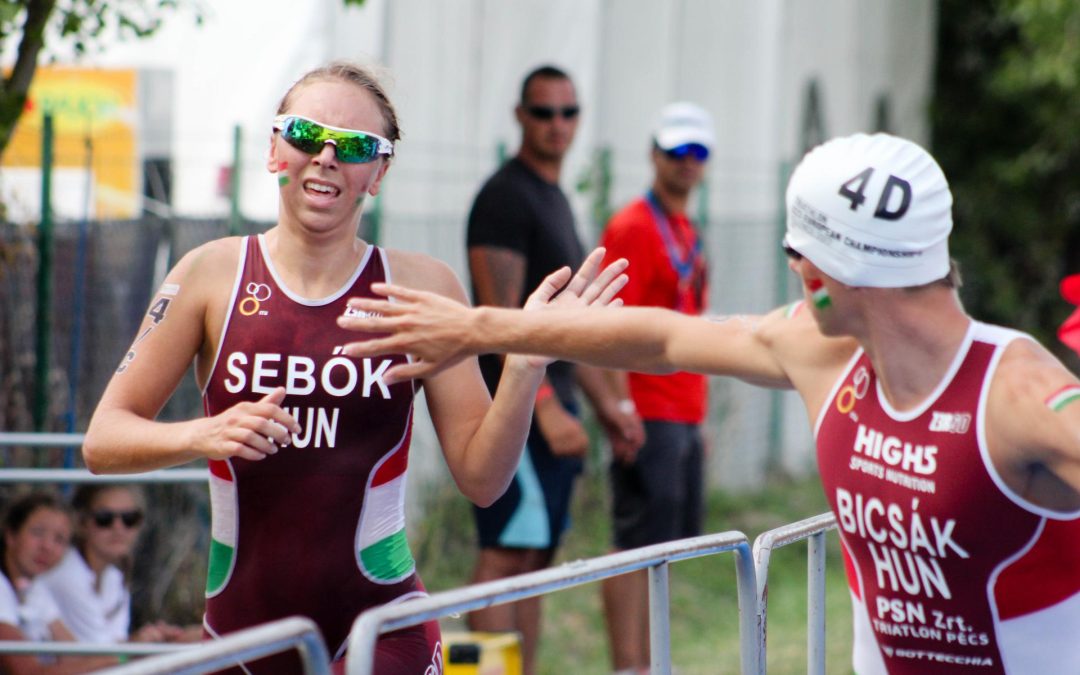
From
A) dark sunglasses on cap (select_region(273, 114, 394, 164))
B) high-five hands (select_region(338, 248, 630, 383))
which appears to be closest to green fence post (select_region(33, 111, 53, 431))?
dark sunglasses on cap (select_region(273, 114, 394, 164))

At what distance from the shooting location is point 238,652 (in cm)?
216

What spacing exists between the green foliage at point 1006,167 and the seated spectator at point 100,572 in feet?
40.1

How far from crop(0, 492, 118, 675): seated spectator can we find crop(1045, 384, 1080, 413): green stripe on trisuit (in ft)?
13.2

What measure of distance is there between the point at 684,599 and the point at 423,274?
228 inches

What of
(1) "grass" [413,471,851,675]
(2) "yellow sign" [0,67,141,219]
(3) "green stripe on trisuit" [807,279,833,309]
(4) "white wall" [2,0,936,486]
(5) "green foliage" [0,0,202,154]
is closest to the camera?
(3) "green stripe on trisuit" [807,279,833,309]

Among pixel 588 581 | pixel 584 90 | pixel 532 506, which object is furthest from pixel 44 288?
pixel 584 90

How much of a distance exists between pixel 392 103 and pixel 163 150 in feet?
20.5

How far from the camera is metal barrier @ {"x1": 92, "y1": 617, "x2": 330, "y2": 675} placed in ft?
6.73

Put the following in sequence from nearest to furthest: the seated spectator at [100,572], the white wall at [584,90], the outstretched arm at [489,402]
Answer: the outstretched arm at [489,402] < the seated spectator at [100,572] < the white wall at [584,90]

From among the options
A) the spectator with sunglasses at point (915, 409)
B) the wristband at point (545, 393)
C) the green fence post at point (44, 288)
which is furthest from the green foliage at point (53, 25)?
the spectator with sunglasses at point (915, 409)

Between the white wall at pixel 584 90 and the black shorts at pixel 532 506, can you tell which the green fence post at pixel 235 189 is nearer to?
the white wall at pixel 584 90

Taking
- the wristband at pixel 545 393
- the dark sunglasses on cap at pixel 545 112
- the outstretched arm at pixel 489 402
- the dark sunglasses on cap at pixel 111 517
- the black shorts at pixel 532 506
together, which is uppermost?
the dark sunglasses on cap at pixel 545 112

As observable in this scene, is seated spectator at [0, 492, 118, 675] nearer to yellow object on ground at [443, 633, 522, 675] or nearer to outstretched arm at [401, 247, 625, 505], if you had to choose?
yellow object on ground at [443, 633, 522, 675]

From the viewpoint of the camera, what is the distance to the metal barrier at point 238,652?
2.05 meters
